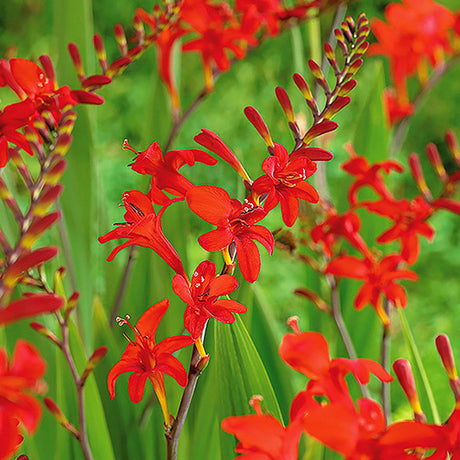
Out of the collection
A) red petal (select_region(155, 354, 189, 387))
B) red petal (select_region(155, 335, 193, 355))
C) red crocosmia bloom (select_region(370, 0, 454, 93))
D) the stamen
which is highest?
red crocosmia bloom (select_region(370, 0, 454, 93))

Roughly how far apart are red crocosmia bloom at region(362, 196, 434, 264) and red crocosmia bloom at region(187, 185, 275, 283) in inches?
8.4

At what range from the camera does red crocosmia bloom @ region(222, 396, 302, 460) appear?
228 millimetres

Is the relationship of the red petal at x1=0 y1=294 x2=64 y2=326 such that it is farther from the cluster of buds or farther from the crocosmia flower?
the cluster of buds

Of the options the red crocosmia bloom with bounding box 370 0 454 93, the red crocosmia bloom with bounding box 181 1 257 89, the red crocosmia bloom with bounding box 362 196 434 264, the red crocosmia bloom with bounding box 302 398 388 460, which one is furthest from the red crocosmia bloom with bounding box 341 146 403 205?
the red crocosmia bloom with bounding box 370 0 454 93

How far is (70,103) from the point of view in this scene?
13.9 inches

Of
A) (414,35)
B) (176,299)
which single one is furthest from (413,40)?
(176,299)

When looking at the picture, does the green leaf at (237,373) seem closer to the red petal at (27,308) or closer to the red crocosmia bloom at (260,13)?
the red petal at (27,308)

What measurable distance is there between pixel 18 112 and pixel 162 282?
1.01ft

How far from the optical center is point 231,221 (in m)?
0.30

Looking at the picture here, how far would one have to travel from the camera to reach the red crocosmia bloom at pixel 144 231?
306 mm

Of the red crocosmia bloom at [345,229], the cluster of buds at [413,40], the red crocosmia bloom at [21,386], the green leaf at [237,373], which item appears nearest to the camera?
the red crocosmia bloom at [21,386]

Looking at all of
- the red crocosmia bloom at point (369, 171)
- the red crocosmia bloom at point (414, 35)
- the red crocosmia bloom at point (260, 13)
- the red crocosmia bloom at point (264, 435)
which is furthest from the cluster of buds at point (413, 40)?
the red crocosmia bloom at point (264, 435)

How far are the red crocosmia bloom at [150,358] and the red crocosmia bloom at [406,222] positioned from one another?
0.77 ft

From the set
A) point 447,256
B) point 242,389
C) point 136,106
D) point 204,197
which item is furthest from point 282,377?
point 136,106
